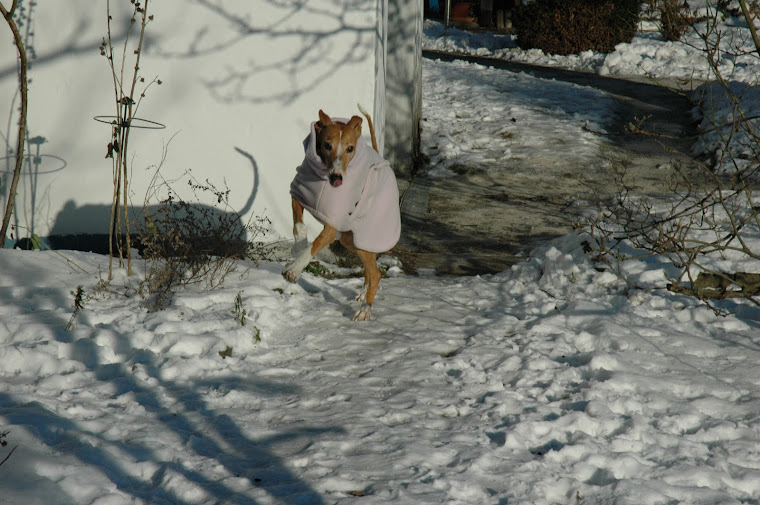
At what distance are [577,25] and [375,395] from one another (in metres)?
18.3

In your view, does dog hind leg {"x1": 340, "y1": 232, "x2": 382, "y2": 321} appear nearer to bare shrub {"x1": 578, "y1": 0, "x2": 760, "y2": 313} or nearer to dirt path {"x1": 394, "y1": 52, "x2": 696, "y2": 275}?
dirt path {"x1": 394, "y1": 52, "x2": 696, "y2": 275}

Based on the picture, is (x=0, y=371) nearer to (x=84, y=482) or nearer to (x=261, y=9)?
(x=84, y=482)

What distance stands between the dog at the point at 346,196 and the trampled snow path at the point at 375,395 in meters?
0.56

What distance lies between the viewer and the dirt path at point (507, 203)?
7465 mm

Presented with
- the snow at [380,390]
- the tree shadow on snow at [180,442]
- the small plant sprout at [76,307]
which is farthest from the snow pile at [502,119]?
the tree shadow on snow at [180,442]

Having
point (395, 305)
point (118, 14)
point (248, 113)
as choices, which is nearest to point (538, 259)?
point (395, 305)

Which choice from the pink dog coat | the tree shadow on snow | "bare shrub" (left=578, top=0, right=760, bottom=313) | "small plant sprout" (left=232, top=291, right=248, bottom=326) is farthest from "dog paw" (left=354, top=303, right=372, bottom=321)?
"bare shrub" (left=578, top=0, right=760, bottom=313)

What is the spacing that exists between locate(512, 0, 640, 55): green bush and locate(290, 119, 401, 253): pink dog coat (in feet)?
54.0

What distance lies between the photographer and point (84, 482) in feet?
10.0

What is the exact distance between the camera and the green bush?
20.0 m

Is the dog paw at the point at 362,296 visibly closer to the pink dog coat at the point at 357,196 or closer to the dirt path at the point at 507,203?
the pink dog coat at the point at 357,196

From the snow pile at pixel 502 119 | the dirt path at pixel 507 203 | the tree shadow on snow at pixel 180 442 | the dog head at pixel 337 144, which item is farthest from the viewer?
the snow pile at pixel 502 119

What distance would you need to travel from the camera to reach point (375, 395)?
4.23 meters

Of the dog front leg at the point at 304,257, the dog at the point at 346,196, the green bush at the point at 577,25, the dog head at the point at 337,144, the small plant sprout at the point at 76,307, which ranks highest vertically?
the green bush at the point at 577,25
